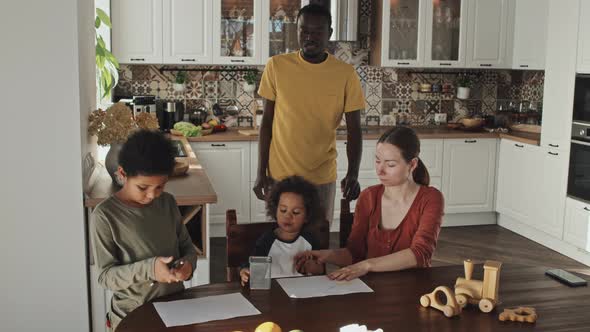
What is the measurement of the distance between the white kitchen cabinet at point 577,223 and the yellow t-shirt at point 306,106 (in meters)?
2.39

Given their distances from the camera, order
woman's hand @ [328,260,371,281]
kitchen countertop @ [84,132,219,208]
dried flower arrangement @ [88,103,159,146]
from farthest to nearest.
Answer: dried flower arrangement @ [88,103,159,146] → kitchen countertop @ [84,132,219,208] → woman's hand @ [328,260,371,281]

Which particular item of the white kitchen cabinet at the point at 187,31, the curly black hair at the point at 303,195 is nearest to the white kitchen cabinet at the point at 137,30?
the white kitchen cabinet at the point at 187,31

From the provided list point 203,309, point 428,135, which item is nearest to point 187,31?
point 428,135

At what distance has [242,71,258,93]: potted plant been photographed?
19.5 ft

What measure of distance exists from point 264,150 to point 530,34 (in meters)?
3.36

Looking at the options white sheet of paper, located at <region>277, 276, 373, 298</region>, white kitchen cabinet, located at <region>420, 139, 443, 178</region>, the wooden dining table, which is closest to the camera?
the wooden dining table

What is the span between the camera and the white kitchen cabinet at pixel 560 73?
4.99m

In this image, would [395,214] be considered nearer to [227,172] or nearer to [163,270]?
[163,270]

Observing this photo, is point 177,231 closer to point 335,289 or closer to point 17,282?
point 335,289

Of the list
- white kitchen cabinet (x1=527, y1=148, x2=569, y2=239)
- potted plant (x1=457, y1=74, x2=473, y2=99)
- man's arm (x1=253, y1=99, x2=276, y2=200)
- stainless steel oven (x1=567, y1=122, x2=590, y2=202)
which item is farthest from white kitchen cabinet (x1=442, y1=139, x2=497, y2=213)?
man's arm (x1=253, y1=99, x2=276, y2=200)

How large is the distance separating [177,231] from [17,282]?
39.4 inches

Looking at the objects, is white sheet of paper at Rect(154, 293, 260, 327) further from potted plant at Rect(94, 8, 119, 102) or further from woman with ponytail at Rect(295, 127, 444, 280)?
potted plant at Rect(94, 8, 119, 102)

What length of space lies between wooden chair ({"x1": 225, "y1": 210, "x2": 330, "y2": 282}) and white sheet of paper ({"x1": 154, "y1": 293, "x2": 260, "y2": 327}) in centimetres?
43

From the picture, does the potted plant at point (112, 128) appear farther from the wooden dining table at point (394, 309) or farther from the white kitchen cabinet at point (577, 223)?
the white kitchen cabinet at point (577, 223)
